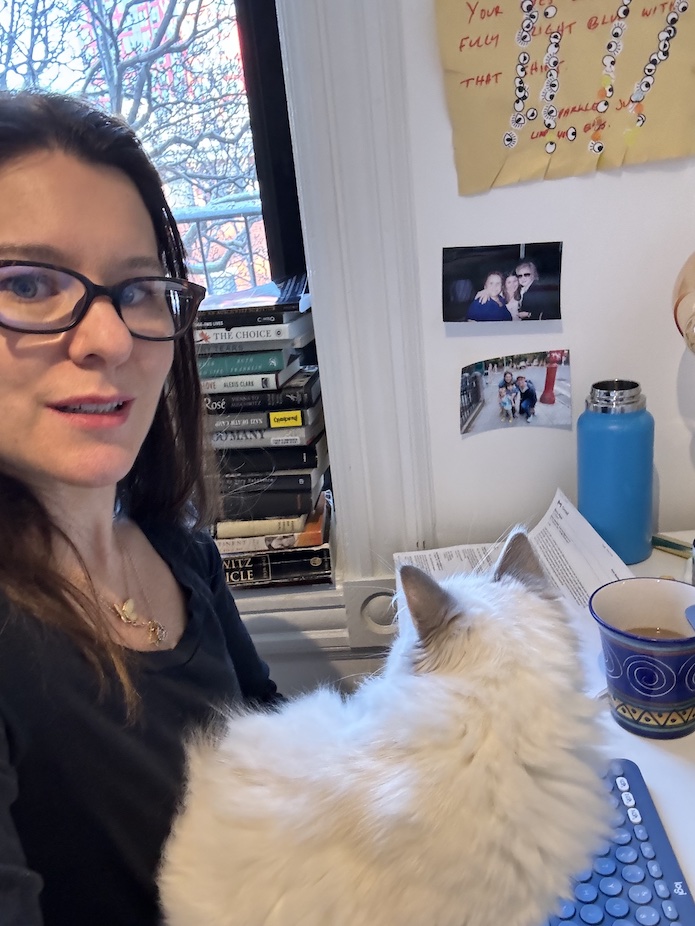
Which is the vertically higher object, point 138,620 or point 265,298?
point 265,298

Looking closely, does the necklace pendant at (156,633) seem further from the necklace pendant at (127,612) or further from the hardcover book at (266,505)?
the hardcover book at (266,505)

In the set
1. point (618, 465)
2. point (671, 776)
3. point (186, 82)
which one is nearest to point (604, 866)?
point (671, 776)

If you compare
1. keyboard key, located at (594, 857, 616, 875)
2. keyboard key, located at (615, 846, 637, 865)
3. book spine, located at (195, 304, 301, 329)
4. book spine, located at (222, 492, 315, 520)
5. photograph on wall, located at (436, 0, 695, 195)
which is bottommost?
keyboard key, located at (594, 857, 616, 875)

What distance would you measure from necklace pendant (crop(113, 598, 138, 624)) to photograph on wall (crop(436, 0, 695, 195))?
0.74 metres

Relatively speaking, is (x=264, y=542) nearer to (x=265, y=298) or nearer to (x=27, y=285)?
(x=265, y=298)

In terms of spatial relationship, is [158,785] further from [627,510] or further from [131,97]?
[131,97]

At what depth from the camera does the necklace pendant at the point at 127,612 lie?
2.38 ft

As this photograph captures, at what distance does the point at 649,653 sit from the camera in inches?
27.5

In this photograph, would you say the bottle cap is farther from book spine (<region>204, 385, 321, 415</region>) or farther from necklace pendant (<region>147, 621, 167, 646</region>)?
necklace pendant (<region>147, 621, 167, 646</region>)

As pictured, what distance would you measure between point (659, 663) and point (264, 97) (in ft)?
3.71

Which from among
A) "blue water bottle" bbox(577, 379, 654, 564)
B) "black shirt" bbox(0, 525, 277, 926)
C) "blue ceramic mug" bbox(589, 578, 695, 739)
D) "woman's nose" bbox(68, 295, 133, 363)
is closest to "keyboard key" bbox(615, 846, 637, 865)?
"blue ceramic mug" bbox(589, 578, 695, 739)

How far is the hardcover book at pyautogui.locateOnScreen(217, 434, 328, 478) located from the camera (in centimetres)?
120

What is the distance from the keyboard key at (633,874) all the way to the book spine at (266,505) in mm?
760

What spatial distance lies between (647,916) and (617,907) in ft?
0.08
